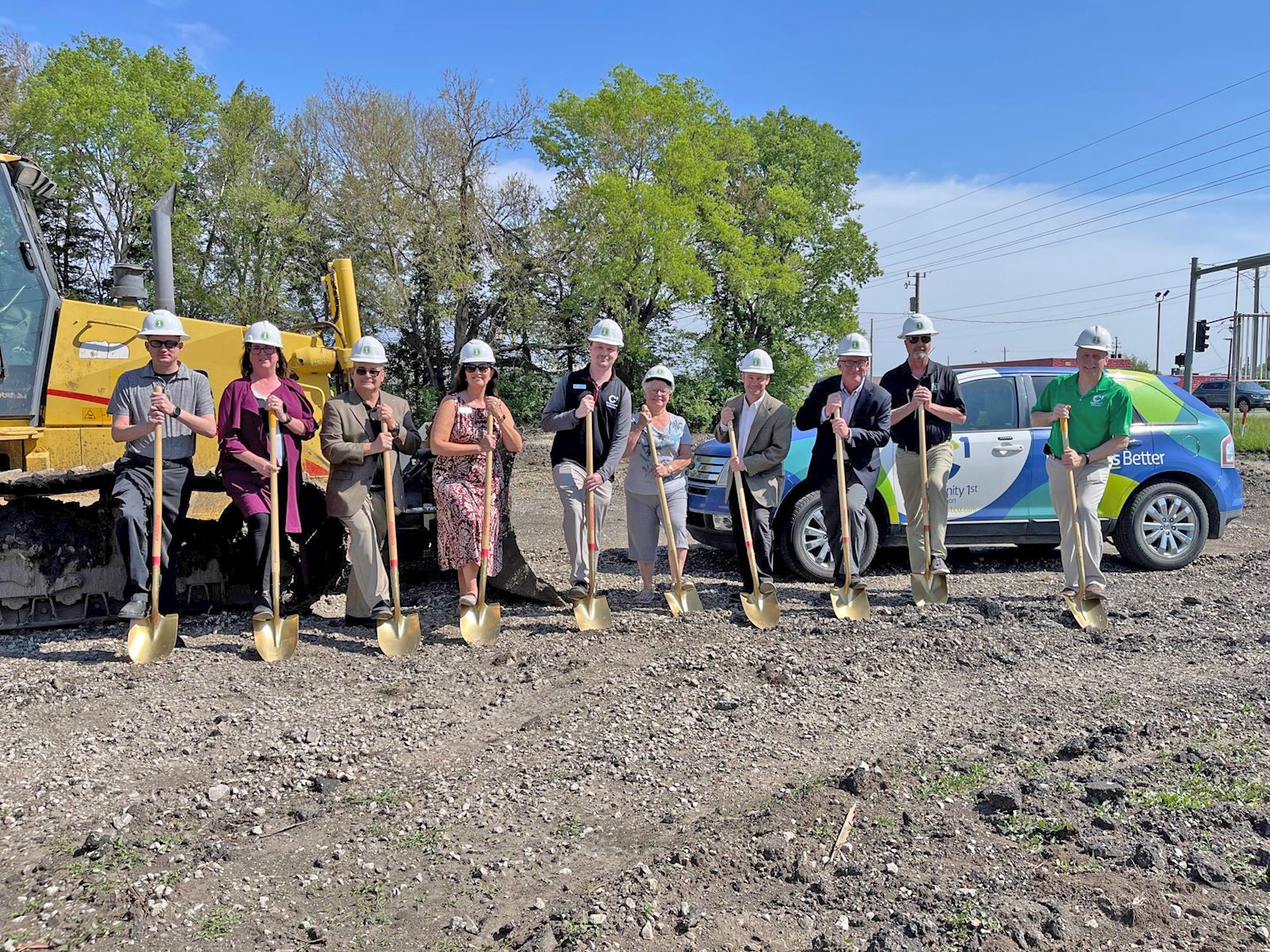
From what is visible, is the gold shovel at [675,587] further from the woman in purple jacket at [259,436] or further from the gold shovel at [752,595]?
the woman in purple jacket at [259,436]

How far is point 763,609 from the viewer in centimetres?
634

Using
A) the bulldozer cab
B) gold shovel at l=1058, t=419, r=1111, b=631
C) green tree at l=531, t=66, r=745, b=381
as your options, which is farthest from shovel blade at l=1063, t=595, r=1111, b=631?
green tree at l=531, t=66, r=745, b=381

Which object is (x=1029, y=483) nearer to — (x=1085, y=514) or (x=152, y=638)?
(x=1085, y=514)

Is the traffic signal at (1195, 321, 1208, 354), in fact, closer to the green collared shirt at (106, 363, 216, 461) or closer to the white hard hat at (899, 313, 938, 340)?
the white hard hat at (899, 313, 938, 340)

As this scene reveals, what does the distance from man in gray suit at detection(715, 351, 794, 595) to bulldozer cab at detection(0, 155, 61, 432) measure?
460cm

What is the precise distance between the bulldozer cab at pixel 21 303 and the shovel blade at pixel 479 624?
124 inches

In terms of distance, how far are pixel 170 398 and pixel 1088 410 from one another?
19.8 feet

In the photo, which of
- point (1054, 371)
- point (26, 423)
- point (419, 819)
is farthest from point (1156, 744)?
point (26, 423)

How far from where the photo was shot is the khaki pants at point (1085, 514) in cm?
653

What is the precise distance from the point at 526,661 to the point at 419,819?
195 cm

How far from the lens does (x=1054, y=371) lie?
→ 8078 mm

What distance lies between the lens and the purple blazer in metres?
5.66

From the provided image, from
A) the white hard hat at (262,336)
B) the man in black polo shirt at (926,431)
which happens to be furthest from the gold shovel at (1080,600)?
the white hard hat at (262,336)

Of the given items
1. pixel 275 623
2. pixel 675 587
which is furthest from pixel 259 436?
pixel 675 587
